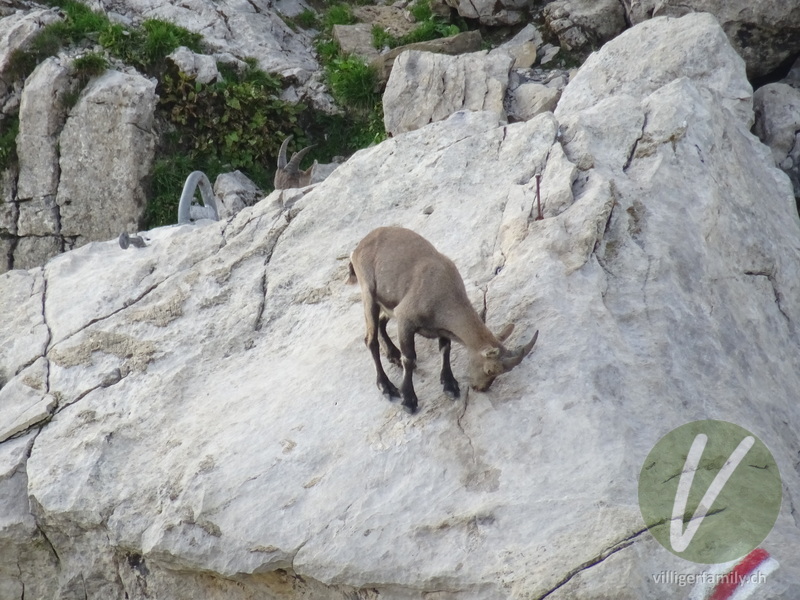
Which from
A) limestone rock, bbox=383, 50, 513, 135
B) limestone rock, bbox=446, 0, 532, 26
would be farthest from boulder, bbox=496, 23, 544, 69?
limestone rock, bbox=383, 50, 513, 135

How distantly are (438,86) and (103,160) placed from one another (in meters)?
5.60

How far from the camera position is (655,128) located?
852 cm

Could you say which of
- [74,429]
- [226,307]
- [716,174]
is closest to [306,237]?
[226,307]

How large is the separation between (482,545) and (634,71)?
22.5 ft

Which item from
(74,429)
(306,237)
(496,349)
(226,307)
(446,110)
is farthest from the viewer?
(446,110)

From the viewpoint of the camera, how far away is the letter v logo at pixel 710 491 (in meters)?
5.32

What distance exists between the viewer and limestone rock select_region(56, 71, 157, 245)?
46.0 ft

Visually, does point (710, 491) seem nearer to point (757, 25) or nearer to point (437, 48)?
point (757, 25)

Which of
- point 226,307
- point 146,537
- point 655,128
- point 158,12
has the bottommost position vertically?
point 146,537

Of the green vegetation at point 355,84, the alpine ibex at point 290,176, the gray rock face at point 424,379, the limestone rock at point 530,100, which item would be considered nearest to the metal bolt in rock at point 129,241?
the gray rock face at point 424,379

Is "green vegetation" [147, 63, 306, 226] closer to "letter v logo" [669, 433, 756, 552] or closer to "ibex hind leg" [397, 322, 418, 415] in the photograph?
"ibex hind leg" [397, 322, 418, 415]

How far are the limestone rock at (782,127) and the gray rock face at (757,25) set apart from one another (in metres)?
1.09

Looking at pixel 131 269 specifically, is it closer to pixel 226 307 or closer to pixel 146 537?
pixel 226 307

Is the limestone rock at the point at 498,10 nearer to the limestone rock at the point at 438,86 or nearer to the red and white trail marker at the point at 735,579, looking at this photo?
the limestone rock at the point at 438,86
